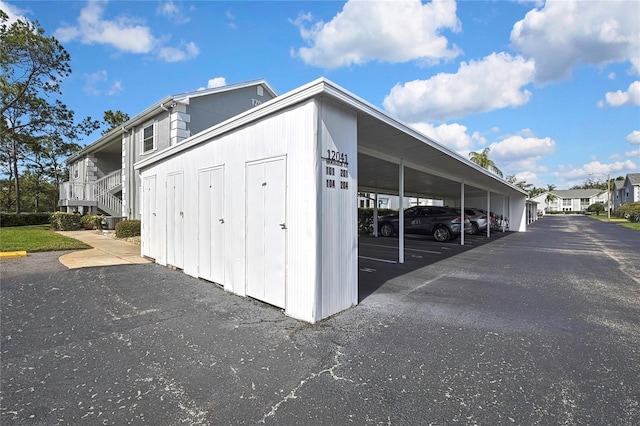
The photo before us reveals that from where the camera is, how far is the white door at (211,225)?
6020 mm

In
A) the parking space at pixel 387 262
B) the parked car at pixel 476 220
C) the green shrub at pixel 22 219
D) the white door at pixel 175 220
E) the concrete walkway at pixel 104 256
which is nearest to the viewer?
the parking space at pixel 387 262

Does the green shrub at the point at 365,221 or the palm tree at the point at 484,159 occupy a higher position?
the palm tree at the point at 484,159

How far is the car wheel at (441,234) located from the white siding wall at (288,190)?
36.8 ft

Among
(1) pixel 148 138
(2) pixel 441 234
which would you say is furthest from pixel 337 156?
(1) pixel 148 138

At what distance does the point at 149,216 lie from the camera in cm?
902

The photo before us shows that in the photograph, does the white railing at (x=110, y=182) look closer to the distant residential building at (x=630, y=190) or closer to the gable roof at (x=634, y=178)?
the distant residential building at (x=630, y=190)

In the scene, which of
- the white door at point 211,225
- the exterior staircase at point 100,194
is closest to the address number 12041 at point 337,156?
the white door at point 211,225

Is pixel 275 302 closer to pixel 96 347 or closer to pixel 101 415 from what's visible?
pixel 96 347

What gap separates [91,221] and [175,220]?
12474mm

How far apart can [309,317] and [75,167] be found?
25.5 m

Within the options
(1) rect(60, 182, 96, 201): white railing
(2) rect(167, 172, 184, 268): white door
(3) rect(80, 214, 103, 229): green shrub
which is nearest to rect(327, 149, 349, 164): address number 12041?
(2) rect(167, 172, 184, 268): white door

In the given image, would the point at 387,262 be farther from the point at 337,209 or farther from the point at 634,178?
the point at 634,178

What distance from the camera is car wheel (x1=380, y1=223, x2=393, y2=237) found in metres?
17.1

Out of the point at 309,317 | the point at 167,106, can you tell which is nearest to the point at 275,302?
the point at 309,317
